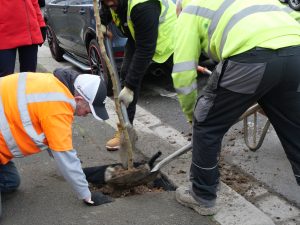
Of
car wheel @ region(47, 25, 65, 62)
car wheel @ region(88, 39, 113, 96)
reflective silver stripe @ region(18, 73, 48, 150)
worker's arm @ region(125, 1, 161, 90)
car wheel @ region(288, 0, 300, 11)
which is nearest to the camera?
reflective silver stripe @ region(18, 73, 48, 150)

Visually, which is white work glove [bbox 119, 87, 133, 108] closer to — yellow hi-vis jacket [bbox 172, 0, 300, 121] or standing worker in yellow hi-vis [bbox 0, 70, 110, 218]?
standing worker in yellow hi-vis [bbox 0, 70, 110, 218]

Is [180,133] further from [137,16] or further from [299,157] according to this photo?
[299,157]

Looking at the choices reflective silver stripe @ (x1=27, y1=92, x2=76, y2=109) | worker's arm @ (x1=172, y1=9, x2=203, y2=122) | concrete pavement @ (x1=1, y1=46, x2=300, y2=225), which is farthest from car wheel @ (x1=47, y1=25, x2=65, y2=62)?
worker's arm @ (x1=172, y1=9, x2=203, y2=122)

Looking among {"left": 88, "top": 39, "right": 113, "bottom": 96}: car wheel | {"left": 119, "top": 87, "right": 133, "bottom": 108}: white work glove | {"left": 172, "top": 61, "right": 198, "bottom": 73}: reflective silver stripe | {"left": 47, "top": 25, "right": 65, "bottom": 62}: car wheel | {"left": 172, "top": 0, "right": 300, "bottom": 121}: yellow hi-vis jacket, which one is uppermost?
{"left": 172, "top": 0, "right": 300, "bottom": 121}: yellow hi-vis jacket

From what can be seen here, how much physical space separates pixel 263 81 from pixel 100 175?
1.63 m

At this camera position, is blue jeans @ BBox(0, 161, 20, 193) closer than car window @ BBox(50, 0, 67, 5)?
Yes

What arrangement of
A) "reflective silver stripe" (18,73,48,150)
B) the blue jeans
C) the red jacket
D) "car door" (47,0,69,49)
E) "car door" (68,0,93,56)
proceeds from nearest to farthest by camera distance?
"reflective silver stripe" (18,73,48,150)
the blue jeans
the red jacket
"car door" (68,0,93,56)
"car door" (47,0,69,49)

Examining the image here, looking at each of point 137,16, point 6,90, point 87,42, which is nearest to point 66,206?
point 6,90

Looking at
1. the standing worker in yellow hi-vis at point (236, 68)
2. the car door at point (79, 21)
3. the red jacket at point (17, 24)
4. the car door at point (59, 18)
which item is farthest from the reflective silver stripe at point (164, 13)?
the car door at point (59, 18)

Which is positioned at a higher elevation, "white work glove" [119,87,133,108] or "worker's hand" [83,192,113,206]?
"white work glove" [119,87,133,108]

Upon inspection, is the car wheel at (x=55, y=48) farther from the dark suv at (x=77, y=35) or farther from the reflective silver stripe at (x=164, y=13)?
the reflective silver stripe at (x=164, y=13)

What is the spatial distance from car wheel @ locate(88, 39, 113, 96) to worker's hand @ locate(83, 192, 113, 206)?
2.69 meters

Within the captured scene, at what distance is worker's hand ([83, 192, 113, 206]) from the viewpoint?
10.0 ft

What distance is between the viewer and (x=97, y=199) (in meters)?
3.11
